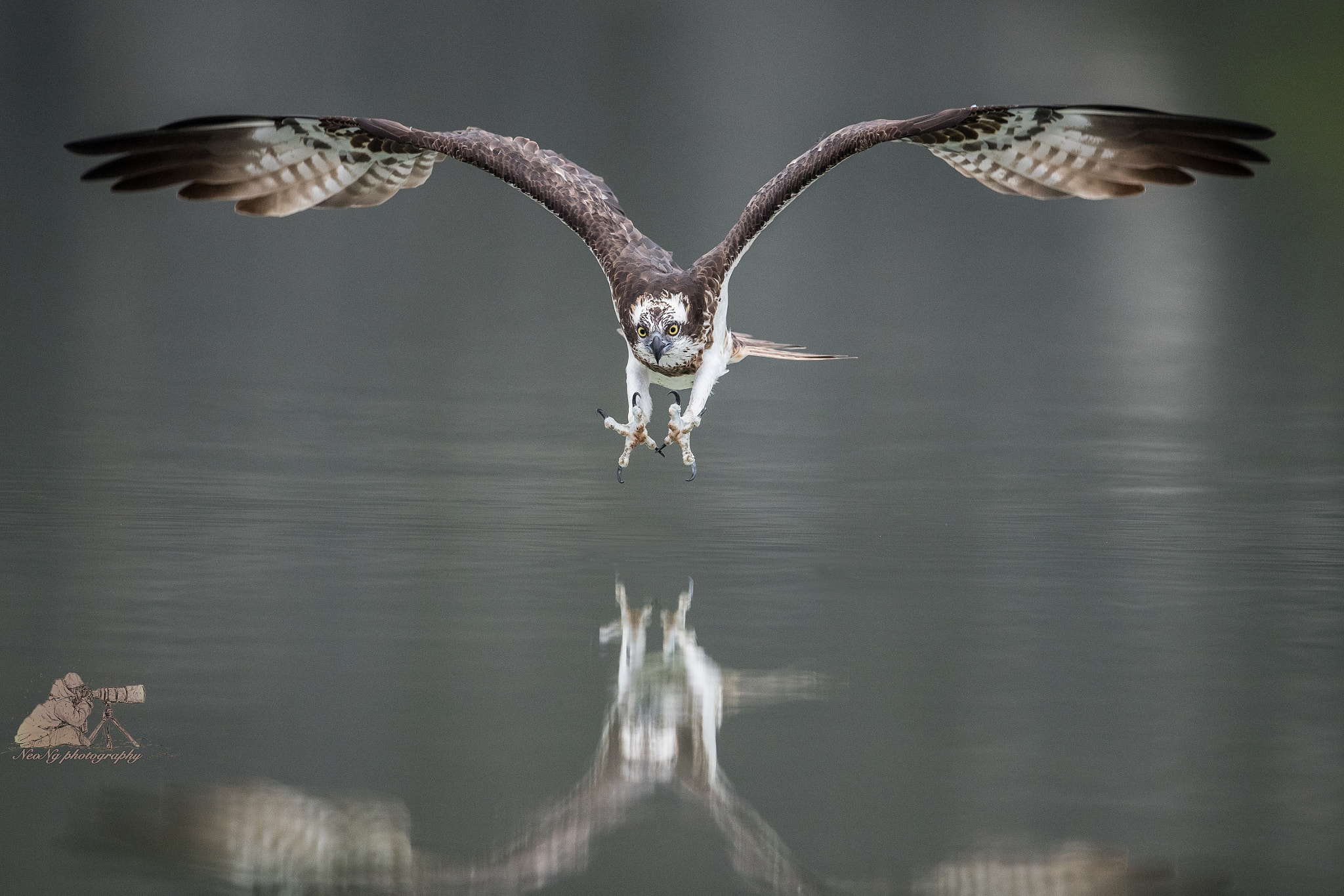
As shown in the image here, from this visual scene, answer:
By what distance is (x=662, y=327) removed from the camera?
8.11 meters

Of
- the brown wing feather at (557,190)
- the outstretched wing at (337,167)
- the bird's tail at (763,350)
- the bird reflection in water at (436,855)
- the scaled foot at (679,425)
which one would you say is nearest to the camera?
the bird reflection in water at (436,855)

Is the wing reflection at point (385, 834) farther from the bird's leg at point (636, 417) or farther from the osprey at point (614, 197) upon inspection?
the osprey at point (614, 197)

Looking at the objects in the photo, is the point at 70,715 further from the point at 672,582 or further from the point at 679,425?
the point at 679,425

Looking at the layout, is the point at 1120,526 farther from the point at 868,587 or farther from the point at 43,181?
the point at 43,181

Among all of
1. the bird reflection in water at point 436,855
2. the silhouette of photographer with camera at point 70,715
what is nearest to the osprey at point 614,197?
the silhouette of photographer with camera at point 70,715

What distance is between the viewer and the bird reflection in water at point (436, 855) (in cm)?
433

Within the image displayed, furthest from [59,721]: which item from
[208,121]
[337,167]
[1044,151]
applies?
[1044,151]

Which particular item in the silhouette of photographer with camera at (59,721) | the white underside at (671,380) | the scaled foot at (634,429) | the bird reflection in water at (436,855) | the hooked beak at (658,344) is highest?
the hooked beak at (658,344)

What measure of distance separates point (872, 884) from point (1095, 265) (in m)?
17.9

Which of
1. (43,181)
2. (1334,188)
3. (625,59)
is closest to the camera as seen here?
(43,181)

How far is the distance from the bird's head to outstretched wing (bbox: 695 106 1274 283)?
37 centimetres

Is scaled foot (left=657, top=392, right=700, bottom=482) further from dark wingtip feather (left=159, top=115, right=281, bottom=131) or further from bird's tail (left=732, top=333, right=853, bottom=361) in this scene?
dark wingtip feather (left=159, top=115, right=281, bottom=131)

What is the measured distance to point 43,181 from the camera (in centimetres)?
2331

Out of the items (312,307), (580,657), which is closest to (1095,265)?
(312,307)
